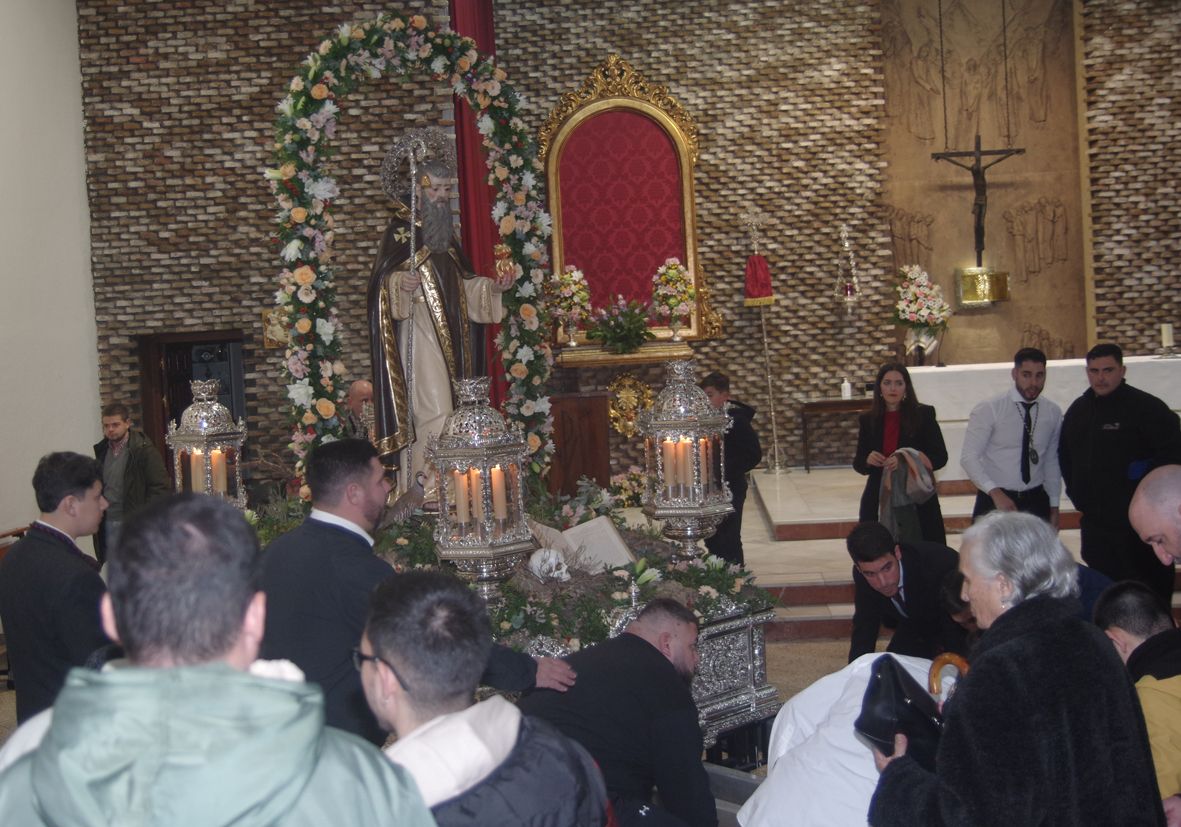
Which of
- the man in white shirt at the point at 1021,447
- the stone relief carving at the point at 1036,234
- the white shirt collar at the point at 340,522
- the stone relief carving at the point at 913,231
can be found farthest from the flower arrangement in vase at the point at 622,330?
the white shirt collar at the point at 340,522

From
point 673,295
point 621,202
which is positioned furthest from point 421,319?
point 621,202

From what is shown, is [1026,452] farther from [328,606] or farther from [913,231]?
[913,231]

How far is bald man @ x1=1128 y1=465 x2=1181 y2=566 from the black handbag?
0.97 meters

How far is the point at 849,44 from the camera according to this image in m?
12.8

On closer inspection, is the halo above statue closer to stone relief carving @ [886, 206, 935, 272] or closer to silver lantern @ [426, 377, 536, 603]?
silver lantern @ [426, 377, 536, 603]

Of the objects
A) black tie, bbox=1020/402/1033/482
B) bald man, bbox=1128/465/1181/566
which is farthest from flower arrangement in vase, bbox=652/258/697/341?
bald man, bbox=1128/465/1181/566

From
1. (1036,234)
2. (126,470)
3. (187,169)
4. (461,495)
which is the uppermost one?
(187,169)

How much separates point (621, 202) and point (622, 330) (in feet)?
5.20

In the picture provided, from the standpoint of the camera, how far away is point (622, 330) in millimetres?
11898

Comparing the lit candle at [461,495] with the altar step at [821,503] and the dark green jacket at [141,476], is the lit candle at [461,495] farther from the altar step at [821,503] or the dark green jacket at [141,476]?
the altar step at [821,503]

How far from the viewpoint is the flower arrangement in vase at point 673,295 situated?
12.1 m

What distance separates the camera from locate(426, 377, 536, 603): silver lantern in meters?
4.87

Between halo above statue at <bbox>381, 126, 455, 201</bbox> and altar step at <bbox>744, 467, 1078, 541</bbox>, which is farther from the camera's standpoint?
altar step at <bbox>744, 467, 1078, 541</bbox>

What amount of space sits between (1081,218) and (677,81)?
457 cm
